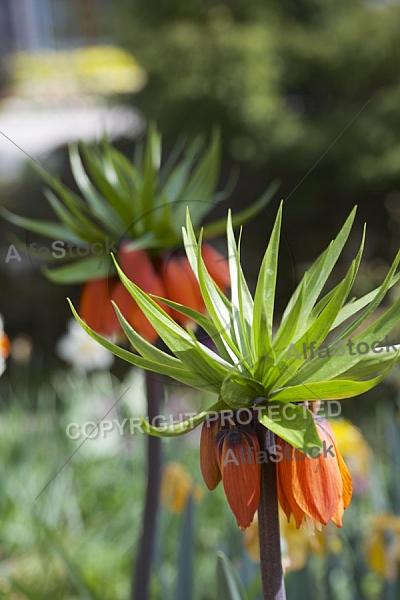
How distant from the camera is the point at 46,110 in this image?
8.09 m

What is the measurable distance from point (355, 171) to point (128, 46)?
7.02ft

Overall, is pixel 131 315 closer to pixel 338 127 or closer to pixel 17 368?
pixel 17 368

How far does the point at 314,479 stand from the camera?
0.59 m

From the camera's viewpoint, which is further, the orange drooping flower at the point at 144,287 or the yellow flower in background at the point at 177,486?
the yellow flower in background at the point at 177,486

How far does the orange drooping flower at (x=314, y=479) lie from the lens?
0.59 m

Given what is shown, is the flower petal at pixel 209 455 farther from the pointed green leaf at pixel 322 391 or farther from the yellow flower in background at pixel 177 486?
the yellow flower in background at pixel 177 486

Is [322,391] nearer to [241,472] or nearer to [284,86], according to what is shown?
[241,472]

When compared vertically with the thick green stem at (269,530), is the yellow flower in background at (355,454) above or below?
above

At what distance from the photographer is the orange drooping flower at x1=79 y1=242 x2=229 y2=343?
107 centimetres

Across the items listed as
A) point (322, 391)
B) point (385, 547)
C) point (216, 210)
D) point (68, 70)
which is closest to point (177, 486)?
point (385, 547)

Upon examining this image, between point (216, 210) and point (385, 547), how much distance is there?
50.2 inches

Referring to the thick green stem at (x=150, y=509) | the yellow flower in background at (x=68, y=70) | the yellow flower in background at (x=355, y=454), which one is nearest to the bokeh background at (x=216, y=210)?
the yellow flower in background at (x=355, y=454)

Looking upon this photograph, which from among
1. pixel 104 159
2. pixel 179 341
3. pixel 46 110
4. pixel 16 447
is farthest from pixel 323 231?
pixel 46 110

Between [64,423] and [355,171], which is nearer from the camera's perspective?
[64,423]
